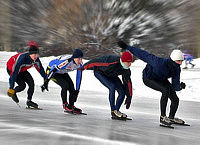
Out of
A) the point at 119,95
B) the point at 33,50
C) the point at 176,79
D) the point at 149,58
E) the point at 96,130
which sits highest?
the point at 33,50

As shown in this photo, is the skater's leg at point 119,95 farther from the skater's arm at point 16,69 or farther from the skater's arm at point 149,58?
the skater's arm at point 16,69

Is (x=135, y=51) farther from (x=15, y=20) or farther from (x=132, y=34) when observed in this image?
(x=15, y=20)

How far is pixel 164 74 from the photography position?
5.70m

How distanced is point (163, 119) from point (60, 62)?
1901 mm

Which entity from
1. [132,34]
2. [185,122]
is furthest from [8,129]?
[132,34]

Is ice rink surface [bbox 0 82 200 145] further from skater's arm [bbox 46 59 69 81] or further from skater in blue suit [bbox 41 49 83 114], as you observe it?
skater's arm [bbox 46 59 69 81]

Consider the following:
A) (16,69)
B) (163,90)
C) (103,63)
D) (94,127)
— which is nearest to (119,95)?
(103,63)

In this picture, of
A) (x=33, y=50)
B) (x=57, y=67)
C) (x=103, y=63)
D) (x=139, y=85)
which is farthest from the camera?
(x=139, y=85)

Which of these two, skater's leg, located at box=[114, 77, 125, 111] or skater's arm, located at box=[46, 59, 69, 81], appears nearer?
skater's leg, located at box=[114, 77, 125, 111]

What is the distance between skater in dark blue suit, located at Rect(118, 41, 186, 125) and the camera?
557 cm

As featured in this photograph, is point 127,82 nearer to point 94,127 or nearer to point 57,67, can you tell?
point 57,67

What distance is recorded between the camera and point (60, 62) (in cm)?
649

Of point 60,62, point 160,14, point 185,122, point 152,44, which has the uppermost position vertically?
point 160,14

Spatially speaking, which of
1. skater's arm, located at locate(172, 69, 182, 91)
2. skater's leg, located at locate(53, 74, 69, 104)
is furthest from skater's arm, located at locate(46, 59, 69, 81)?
skater's arm, located at locate(172, 69, 182, 91)
